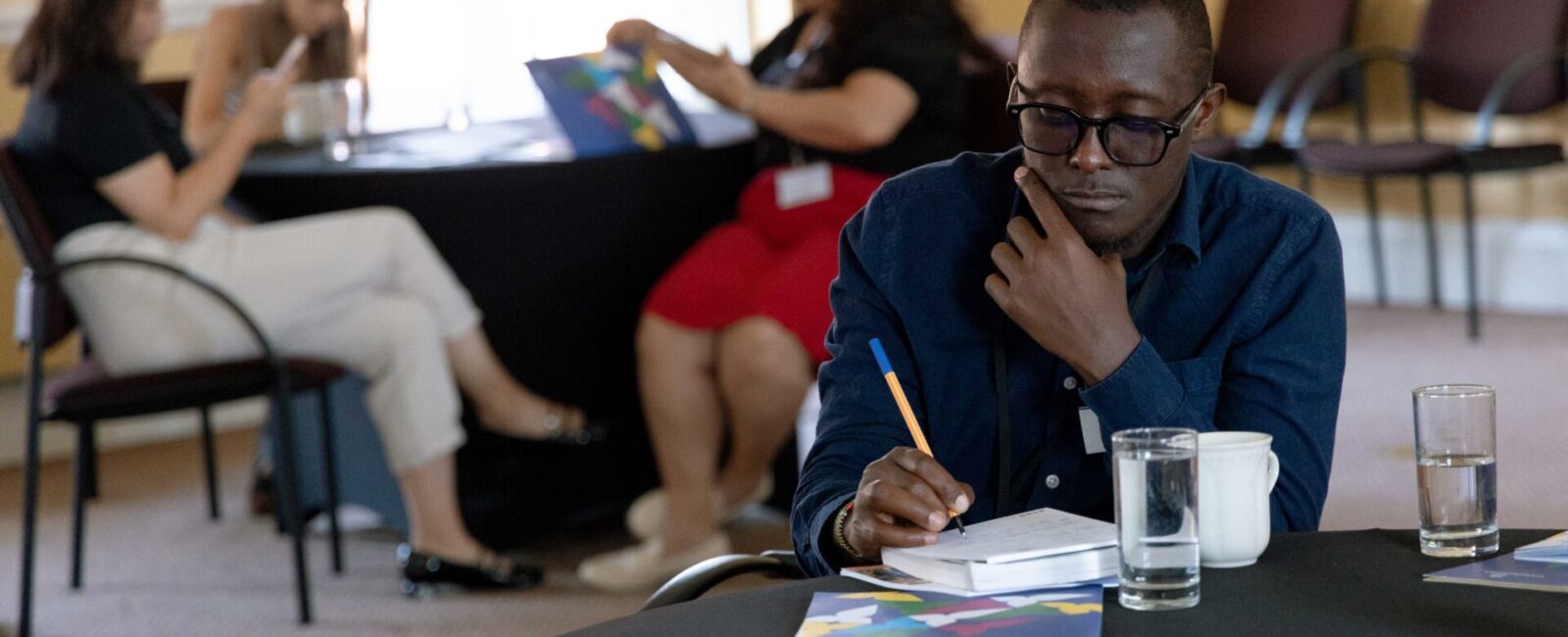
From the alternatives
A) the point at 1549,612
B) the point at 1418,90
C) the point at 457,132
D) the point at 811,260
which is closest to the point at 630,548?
the point at 811,260

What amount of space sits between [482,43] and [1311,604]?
542 cm

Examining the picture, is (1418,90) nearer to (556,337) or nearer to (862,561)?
(556,337)

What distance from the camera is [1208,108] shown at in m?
1.35

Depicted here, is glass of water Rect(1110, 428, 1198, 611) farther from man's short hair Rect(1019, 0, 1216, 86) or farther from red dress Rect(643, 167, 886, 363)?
red dress Rect(643, 167, 886, 363)

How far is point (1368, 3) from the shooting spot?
538 cm

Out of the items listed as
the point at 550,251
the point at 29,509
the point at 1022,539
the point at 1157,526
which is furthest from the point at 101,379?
the point at 1157,526

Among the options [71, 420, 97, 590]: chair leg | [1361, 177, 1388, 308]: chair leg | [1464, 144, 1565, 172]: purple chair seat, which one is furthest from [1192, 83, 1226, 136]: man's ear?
[1361, 177, 1388, 308]: chair leg

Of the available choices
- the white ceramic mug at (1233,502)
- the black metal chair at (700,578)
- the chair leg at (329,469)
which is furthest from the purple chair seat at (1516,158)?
the white ceramic mug at (1233,502)

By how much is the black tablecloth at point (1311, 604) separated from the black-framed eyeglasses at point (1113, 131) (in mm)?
312

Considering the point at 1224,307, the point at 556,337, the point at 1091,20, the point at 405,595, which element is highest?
the point at 1091,20

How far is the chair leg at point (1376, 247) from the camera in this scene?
17.5 ft

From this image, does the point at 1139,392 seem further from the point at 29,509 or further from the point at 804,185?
the point at 29,509

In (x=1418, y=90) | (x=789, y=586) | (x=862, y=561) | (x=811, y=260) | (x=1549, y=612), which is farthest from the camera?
(x=1418, y=90)

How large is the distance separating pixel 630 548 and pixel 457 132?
1.25 metres
